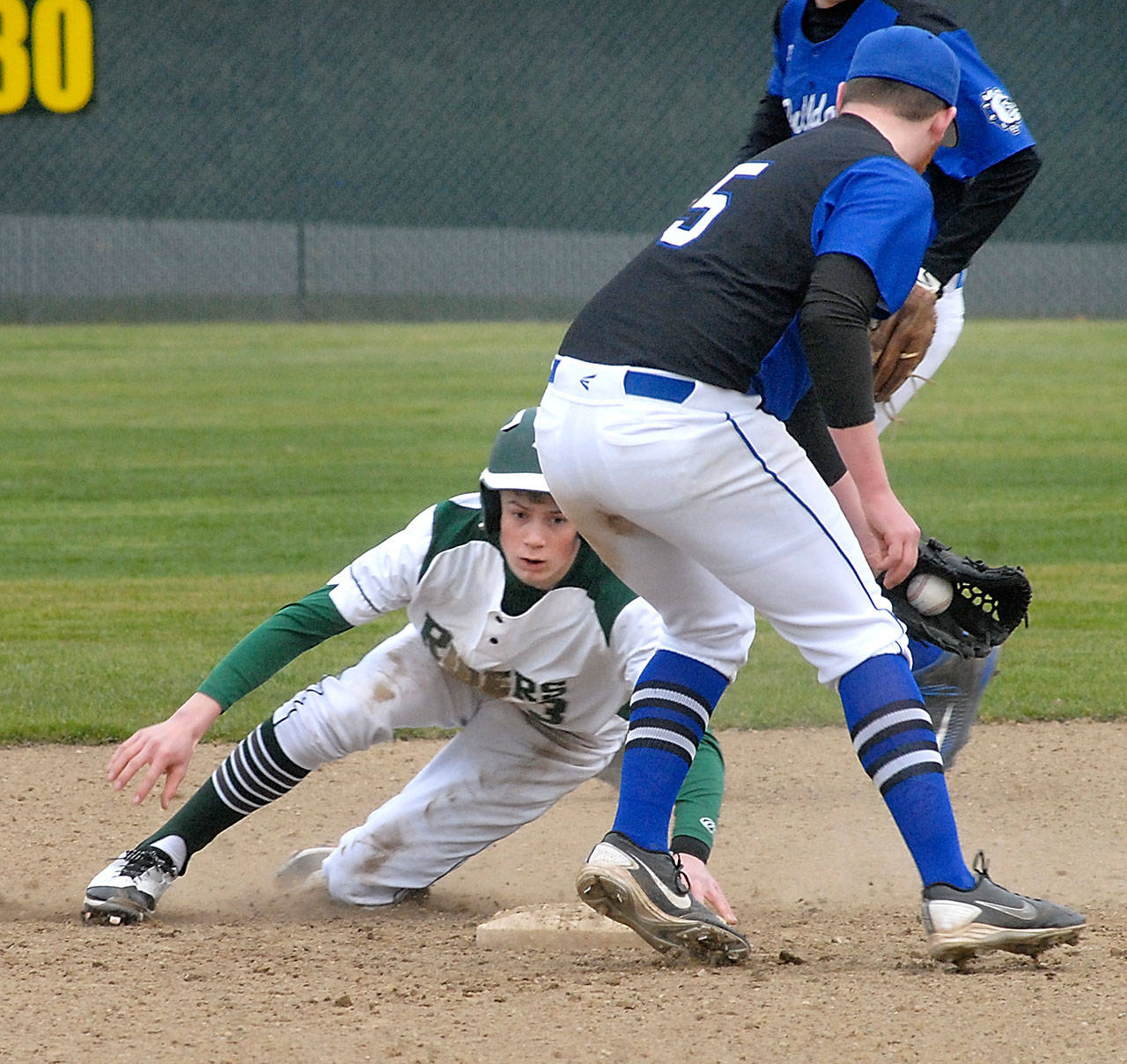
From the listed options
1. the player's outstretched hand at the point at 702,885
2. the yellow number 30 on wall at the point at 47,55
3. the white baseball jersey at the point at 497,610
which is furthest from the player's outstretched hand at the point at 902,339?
the yellow number 30 on wall at the point at 47,55

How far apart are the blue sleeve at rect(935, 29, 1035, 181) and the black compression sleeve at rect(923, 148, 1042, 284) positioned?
30 mm

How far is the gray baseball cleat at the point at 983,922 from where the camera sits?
8.45 feet

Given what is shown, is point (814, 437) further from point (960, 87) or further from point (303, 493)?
point (303, 493)

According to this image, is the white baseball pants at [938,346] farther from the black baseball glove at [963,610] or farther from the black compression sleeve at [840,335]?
the black compression sleeve at [840,335]

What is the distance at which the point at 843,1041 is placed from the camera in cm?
234

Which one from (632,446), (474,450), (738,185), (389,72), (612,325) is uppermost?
(389,72)

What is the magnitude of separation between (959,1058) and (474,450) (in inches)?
355

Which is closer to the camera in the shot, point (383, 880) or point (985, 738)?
point (383, 880)

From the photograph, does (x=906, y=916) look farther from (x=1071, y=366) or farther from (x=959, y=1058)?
(x=1071, y=366)

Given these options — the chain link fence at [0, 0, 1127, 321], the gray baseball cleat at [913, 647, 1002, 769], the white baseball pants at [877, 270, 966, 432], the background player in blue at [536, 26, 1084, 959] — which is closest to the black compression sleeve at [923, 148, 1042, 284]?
the white baseball pants at [877, 270, 966, 432]

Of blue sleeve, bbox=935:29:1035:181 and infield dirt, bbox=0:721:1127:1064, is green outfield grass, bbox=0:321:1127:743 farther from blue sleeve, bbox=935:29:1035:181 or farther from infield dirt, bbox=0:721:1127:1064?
blue sleeve, bbox=935:29:1035:181

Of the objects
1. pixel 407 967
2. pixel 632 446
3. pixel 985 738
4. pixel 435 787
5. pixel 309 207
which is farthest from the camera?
pixel 309 207

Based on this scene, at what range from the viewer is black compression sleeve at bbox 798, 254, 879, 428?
2.48 meters

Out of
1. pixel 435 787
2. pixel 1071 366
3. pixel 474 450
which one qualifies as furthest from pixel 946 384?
pixel 435 787
